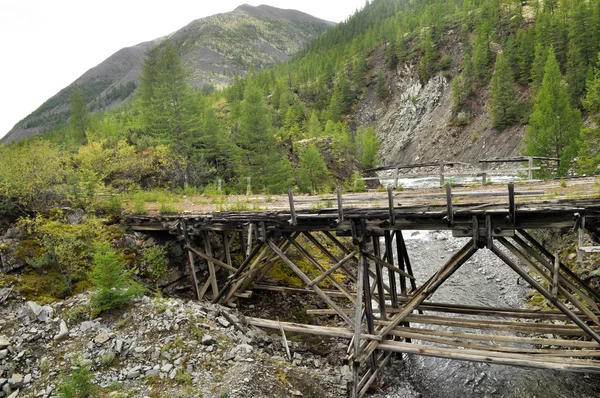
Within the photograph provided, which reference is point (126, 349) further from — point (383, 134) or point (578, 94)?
point (383, 134)

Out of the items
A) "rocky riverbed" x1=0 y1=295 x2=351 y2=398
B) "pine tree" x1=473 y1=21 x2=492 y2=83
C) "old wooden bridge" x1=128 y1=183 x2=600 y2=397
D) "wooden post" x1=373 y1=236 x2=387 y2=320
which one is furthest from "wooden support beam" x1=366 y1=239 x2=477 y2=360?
"pine tree" x1=473 y1=21 x2=492 y2=83

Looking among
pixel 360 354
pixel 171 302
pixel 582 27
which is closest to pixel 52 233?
pixel 171 302

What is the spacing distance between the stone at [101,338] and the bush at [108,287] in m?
0.94

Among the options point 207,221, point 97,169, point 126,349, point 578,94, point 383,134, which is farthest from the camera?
point 383,134

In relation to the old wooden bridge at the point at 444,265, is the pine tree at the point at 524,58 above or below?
above

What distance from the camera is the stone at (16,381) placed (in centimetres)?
824

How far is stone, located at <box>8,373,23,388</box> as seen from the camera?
824 centimetres

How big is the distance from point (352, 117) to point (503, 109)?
38975mm

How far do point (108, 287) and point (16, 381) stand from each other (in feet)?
9.91

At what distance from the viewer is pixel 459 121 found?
200 feet

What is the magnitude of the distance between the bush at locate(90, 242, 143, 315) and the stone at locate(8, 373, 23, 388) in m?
2.31

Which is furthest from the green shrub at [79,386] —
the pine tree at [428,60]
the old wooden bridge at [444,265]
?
the pine tree at [428,60]

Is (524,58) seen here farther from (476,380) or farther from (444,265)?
(444,265)

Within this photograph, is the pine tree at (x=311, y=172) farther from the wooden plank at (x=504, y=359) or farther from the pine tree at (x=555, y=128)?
the wooden plank at (x=504, y=359)
